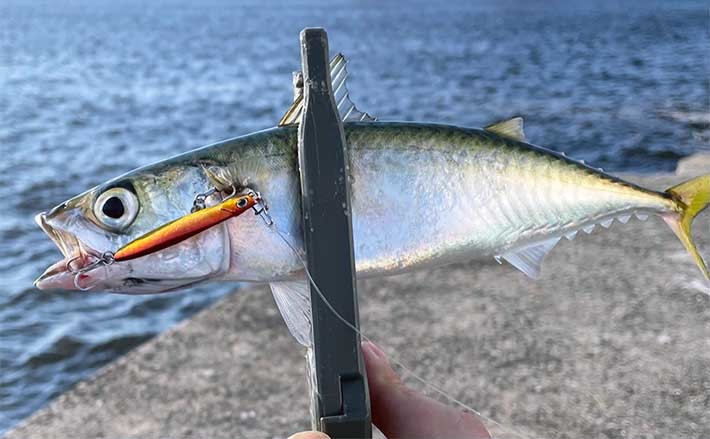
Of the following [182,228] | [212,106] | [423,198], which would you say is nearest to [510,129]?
[423,198]

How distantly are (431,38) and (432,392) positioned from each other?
34740 millimetres

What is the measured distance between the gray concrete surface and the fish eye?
3.12m

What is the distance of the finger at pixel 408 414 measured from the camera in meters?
1.68

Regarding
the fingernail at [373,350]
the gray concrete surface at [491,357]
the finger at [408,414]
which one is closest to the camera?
the finger at [408,414]

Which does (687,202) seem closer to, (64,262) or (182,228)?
(182,228)

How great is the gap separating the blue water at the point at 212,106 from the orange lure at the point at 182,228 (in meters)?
5.72

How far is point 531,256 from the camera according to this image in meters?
1.44

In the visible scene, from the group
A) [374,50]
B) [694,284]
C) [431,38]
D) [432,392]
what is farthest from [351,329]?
[431,38]

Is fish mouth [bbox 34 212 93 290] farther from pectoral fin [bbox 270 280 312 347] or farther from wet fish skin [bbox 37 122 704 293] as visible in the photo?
pectoral fin [bbox 270 280 312 347]

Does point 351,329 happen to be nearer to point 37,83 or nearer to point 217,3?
point 37,83

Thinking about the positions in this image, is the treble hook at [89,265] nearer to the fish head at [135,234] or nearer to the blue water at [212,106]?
the fish head at [135,234]

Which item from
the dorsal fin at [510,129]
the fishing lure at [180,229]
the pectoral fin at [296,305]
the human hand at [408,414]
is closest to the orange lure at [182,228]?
the fishing lure at [180,229]

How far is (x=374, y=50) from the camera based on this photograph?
1286 inches

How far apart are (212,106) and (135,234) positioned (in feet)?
60.5
